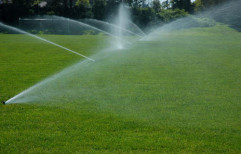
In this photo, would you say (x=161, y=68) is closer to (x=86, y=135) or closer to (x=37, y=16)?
(x=86, y=135)

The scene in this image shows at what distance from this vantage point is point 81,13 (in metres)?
54.3

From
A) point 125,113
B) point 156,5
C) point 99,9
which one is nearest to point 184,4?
point 156,5

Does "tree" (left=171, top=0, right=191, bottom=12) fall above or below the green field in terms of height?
above

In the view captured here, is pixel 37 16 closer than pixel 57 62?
No

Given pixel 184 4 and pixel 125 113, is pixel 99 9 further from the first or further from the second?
pixel 125 113

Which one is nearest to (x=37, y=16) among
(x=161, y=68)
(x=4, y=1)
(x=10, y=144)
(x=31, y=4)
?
(x=31, y=4)

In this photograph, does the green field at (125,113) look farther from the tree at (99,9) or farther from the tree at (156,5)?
the tree at (156,5)

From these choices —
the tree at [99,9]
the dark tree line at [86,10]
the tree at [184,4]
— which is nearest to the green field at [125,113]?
the dark tree line at [86,10]

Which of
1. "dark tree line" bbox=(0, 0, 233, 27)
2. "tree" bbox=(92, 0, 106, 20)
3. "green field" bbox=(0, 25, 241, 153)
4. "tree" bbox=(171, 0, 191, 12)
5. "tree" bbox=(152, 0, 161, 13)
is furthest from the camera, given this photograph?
"tree" bbox=(171, 0, 191, 12)

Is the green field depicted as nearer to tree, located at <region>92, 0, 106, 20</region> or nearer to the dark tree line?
the dark tree line

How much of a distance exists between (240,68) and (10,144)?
33.7 feet

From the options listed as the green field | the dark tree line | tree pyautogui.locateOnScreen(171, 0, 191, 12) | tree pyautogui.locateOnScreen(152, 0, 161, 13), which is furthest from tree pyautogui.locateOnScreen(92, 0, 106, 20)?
the green field

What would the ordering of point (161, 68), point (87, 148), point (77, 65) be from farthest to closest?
1. point (77, 65)
2. point (161, 68)
3. point (87, 148)

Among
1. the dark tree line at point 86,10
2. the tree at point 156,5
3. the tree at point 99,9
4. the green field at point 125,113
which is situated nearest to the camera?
the green field at point 125,113
